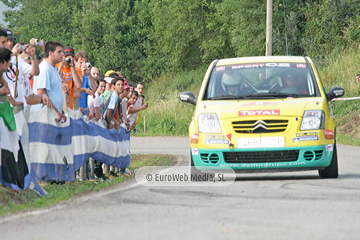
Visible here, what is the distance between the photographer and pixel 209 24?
57125 millimetres

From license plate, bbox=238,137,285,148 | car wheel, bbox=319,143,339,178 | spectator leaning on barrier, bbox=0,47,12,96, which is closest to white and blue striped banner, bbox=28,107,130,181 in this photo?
spectator leaning on barrier, bbox=0,47,12,96

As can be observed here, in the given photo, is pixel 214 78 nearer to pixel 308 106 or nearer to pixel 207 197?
pixel 308 106

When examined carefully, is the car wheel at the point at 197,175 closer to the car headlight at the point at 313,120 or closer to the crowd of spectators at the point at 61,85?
the car headlight at the point at 313,120

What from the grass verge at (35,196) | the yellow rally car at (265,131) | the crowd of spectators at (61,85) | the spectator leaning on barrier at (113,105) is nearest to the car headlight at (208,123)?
the yellow rally car at (265,131)

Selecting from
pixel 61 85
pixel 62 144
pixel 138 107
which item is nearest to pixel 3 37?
pixel 61 85

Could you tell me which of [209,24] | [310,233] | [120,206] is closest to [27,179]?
[120,206]

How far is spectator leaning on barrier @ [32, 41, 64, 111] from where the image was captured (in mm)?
11203

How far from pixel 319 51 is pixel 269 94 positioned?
110 feet

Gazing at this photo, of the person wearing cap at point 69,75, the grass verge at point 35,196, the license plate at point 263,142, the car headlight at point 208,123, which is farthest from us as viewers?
the person wearing cap at point 69,75

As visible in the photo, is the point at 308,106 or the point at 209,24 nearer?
the point at 308,106

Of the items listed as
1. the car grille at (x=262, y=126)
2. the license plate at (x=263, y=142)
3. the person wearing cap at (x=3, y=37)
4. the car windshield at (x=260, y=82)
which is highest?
the person wearing cap at (x=3, y=37)

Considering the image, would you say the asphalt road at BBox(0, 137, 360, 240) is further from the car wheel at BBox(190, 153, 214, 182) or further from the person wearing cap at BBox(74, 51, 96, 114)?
the person wearing cap at BBox(74, 51, 96, 114)

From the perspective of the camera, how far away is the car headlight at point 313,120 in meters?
11.6

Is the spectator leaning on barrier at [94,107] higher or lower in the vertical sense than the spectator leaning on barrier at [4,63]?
lower
